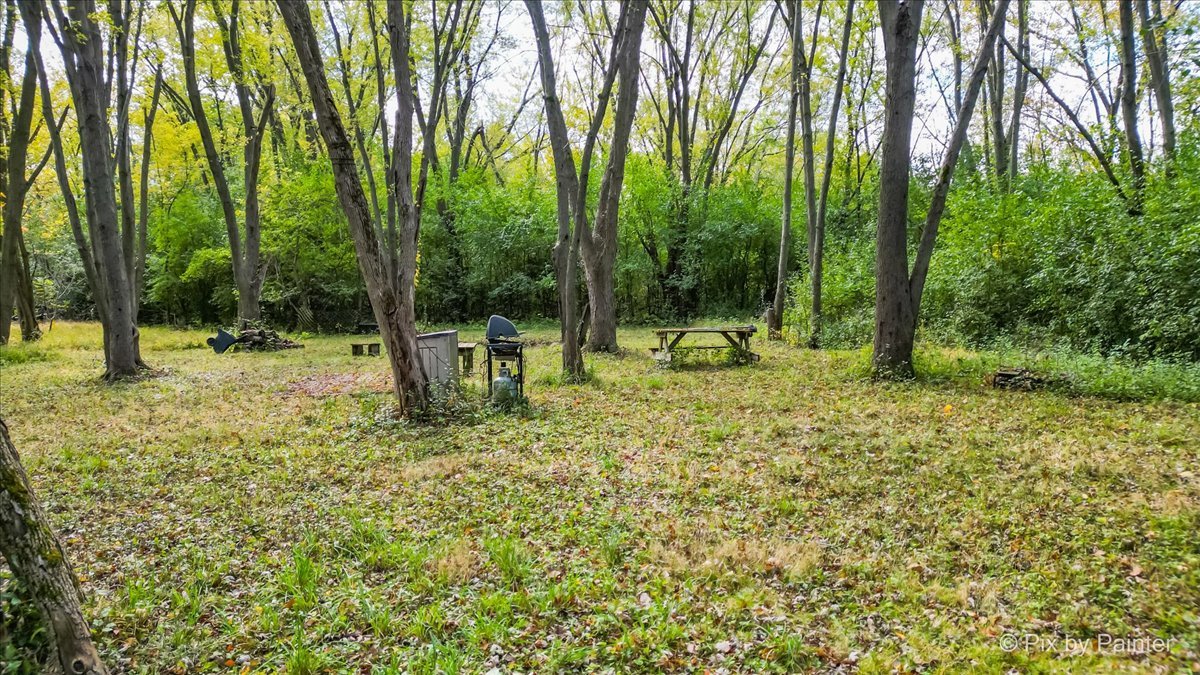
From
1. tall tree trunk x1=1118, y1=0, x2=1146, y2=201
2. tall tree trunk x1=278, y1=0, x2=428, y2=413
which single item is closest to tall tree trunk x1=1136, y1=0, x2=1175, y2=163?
tall tree trunk x1=1118, y1=0, x2=1146, y2=201

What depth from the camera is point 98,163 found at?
944 centimetres

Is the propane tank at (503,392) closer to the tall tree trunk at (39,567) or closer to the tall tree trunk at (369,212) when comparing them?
the tall tree trunk at (369,212)

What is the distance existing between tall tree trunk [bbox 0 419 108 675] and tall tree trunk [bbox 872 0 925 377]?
834 cm

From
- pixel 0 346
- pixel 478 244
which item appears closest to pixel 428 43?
pixel 478 244

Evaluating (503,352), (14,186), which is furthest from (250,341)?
(503,352)

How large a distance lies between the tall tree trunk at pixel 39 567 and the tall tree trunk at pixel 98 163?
9.93 m

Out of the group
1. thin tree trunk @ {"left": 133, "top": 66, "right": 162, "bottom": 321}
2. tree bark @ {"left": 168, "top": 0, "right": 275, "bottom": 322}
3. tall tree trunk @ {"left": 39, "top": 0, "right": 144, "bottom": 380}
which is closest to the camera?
tall tree trunk @ {"left": 39, "top": 0, "right": 144, "bottom": 380}

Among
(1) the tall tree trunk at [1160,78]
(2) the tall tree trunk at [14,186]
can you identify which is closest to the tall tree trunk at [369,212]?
(2) the tall tree trunk at [14,186]

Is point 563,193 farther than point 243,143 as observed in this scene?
No

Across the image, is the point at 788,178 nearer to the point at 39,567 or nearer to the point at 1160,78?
the point at 1160,78

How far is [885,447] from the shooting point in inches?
201

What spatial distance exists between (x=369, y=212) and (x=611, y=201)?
531cm

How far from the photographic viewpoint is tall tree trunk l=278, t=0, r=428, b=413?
19.6ft

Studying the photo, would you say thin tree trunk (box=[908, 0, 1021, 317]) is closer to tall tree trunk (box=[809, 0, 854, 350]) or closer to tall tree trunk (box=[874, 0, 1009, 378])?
tall tree trunk (box=[874, 0, 1009, 378])
